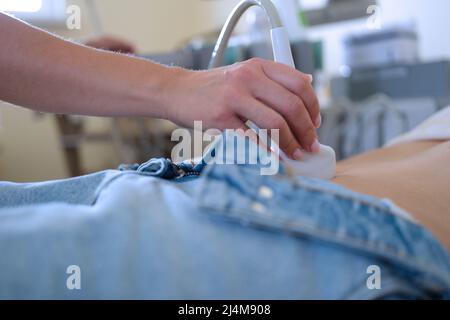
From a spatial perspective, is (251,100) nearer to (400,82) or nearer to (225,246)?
(225,246)

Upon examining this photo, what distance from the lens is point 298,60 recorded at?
2.12 metres

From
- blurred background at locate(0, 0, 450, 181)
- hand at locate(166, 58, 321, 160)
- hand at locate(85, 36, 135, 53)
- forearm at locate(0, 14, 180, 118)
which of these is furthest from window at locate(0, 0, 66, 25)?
hand at locate(166, 58, 321, 160)

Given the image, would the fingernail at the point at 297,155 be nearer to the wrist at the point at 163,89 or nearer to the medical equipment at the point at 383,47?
the wrist at the point at 163,89

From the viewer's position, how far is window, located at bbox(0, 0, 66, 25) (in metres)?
3.04

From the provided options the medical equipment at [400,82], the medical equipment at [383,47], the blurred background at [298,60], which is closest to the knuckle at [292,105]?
the blurred background at [298,60]

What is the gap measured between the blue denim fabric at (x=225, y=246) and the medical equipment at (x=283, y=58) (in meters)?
0.11

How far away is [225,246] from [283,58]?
0.39 metres

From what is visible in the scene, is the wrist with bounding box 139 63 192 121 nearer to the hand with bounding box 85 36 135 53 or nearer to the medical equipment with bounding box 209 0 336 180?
the medical equipment with bounding box 209 0 336 180

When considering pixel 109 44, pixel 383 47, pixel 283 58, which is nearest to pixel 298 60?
pixel 383 47

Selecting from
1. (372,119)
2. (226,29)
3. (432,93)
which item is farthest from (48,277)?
(432,93)

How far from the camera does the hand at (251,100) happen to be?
1.66 ft

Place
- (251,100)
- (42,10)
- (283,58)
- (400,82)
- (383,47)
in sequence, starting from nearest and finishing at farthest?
(251,100), (283,58), (400,82), (383,47), (42,10)

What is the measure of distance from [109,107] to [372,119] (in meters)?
1.41

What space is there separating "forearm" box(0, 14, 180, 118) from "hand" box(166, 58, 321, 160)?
33 mm
